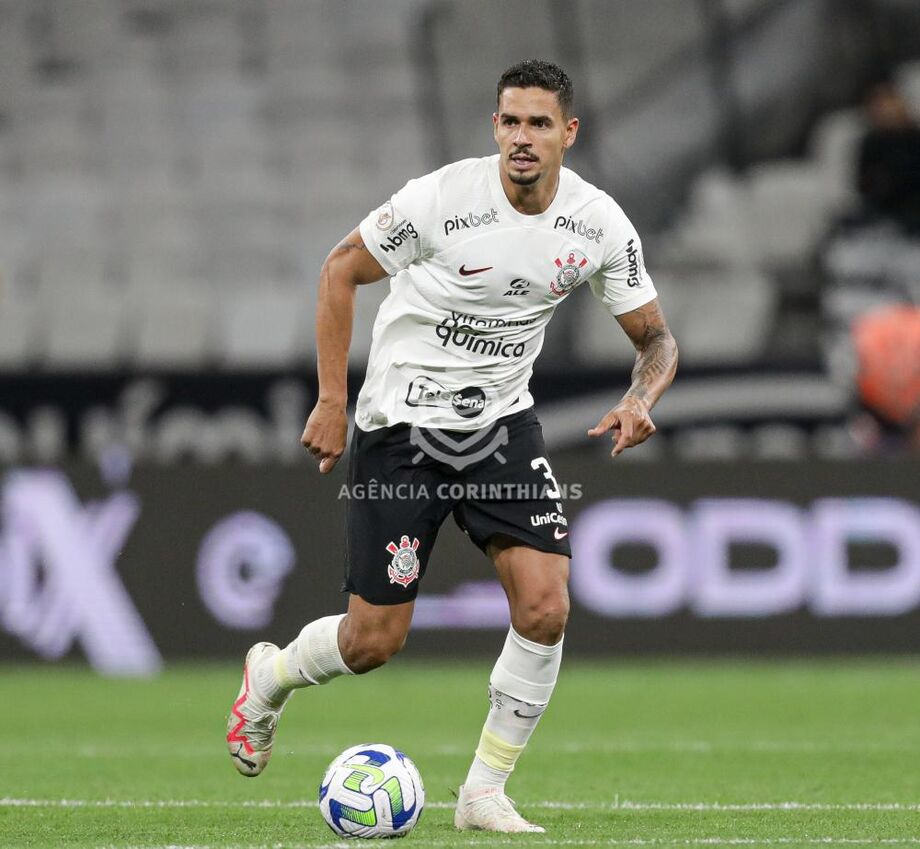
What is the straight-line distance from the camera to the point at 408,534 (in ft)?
19.0

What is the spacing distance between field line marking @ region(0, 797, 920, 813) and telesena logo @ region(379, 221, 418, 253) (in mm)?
1926

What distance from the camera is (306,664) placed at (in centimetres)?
597

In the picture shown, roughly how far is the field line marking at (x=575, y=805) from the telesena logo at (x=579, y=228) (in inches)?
73.6

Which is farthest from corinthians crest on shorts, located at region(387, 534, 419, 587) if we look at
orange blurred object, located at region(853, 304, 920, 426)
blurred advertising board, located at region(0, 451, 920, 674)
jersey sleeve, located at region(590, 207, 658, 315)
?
orange blurred object, located at region(853, 304, 920, 426)

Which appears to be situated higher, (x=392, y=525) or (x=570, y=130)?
(x=570, y=130)

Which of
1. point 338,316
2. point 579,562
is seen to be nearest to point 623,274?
point 338,316

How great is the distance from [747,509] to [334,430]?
6881 mm

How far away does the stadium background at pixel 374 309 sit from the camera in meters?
12.0

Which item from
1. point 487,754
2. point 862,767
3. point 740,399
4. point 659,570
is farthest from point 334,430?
point 740,399

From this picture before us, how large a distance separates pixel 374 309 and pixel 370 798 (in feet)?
33.0

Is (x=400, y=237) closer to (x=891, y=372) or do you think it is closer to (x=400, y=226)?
(x=400, y=226)

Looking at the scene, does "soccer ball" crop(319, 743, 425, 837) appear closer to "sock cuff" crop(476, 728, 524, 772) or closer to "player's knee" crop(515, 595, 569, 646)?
"sock cuff" crop(476, 728, 524, 772)

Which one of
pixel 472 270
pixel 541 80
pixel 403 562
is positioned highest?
pixel 541 80

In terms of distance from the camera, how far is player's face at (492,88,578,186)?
560 centimetres
